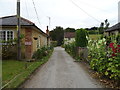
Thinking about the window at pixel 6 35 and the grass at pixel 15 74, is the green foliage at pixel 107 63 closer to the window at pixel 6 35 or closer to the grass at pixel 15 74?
the grass at pixel 15 74

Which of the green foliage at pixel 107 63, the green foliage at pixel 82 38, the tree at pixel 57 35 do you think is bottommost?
the green foliage at pixel 107 63

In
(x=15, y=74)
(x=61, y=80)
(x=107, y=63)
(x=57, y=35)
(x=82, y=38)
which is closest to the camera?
(x=61, y=80)

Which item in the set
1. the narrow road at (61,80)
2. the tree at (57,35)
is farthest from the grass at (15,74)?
the tree at (57,35)

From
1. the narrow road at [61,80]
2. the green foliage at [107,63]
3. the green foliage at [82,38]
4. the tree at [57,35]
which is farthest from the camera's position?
the tree at [57,35]

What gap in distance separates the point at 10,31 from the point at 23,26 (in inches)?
59.8

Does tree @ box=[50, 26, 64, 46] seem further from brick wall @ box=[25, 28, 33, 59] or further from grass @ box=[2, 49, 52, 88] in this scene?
grass @ box=[2, 49, 52, 88]

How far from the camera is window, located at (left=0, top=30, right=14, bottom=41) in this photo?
1584cm

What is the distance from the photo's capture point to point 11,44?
1534 cm

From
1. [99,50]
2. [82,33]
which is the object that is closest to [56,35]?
[82,33]

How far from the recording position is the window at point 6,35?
15844 millimetres

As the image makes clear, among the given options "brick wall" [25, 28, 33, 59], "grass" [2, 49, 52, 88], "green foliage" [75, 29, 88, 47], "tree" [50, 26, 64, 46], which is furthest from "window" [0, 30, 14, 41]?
"tree" [50, 26, 64, 46]

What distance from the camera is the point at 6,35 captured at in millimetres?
15844

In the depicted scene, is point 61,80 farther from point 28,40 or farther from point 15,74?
point 28,40

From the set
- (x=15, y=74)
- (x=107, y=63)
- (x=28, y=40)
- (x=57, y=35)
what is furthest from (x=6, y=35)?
(x=57, y=35)
